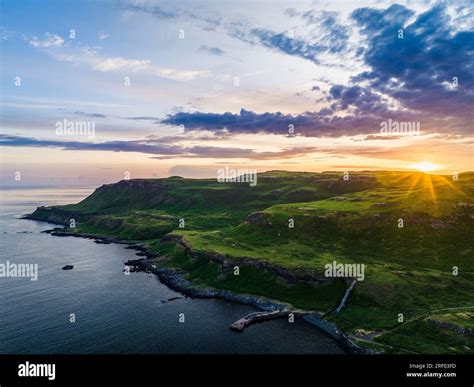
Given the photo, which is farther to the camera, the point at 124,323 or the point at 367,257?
the point at 367,257

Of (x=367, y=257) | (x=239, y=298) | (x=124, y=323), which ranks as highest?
(x=367, y=257)

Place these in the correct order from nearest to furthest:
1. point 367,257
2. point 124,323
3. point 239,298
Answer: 1. point 124,323
2. point 239,298
3. point 367,257

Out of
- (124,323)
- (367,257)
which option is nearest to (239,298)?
(124,323)

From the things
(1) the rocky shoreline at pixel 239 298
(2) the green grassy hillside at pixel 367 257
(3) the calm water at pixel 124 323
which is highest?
(2) the green grassy hillside at pixel 367 257

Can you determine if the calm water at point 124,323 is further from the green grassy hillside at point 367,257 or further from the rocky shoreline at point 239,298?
the green grassy hillside at point 367,257

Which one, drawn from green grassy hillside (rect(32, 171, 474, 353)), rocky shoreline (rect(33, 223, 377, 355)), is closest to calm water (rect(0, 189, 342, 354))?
rocky shoreline (rect(33, 223, 377, 355))

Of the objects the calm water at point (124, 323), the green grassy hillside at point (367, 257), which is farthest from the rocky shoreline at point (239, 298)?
the green grassy hillside at point (367, 257)

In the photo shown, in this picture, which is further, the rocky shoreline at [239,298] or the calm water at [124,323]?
the rocky shoreline at [239,298]

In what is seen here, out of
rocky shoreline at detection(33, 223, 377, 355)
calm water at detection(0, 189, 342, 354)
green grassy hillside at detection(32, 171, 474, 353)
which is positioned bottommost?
calm water at detection(0, 189, 342, 354)

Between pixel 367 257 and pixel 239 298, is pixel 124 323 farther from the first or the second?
pixel 367 257

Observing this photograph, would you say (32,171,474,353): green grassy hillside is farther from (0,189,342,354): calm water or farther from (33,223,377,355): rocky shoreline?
(0,189,342,354): calm water
